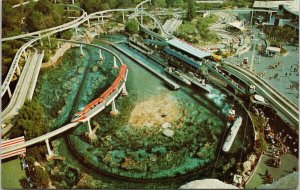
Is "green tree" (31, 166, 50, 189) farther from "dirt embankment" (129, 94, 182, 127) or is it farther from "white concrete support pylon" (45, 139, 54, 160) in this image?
"dirt embankment" (129, 94, 182, 127)

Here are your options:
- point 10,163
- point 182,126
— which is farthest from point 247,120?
point 10,163

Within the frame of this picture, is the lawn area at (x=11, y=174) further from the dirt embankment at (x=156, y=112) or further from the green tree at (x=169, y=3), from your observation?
the green tree at (x=169, y=3)

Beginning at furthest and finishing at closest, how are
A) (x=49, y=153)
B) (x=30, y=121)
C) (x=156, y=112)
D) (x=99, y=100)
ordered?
(x=156, y=112) < (x=99, y=100) < (x=49, y=153) < (x=30, y=121)

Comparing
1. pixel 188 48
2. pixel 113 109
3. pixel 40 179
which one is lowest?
pixel 40 179

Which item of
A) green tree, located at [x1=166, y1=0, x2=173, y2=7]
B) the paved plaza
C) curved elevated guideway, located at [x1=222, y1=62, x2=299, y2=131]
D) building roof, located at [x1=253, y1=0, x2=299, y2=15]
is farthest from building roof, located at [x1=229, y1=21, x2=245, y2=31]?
green tree, located at [x1=166, y1=0, x2=173, y2=7]

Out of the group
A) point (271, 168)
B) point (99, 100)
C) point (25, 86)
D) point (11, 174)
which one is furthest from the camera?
point (25, 86)

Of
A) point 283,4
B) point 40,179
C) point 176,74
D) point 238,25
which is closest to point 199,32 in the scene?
point 238,25

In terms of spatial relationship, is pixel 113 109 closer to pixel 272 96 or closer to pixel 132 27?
pixel 272 96
